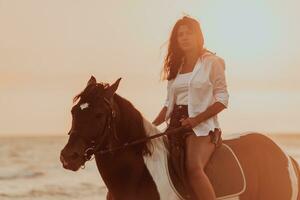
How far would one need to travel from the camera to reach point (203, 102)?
6.54 m

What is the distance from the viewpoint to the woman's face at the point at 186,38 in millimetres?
6656

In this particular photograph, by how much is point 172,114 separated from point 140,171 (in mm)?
738

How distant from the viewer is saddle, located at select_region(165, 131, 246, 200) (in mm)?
6363

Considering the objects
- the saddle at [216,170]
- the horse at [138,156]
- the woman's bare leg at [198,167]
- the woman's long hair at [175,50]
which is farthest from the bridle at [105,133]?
the woman's long hair at [175,50]

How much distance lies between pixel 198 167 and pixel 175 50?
1180mm

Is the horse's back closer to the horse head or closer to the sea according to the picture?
the horse head

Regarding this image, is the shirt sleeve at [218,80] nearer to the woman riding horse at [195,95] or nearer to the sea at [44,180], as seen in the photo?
the woman riding horse at [195,95]

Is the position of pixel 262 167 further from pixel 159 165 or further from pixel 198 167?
pixel 159 165

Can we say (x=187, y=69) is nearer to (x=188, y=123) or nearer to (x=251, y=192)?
(x=188, y=123)

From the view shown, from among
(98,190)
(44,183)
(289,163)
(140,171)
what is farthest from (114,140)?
(44,183)

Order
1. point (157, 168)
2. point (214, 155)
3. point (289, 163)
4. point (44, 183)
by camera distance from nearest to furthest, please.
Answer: point (157, 168) < point (214, 155) < point (289, 163) < point (44, 183)

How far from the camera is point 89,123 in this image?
5.93 meters

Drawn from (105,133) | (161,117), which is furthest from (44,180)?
(105,133)

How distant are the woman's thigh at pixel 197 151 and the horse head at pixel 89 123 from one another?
2.48 feet
